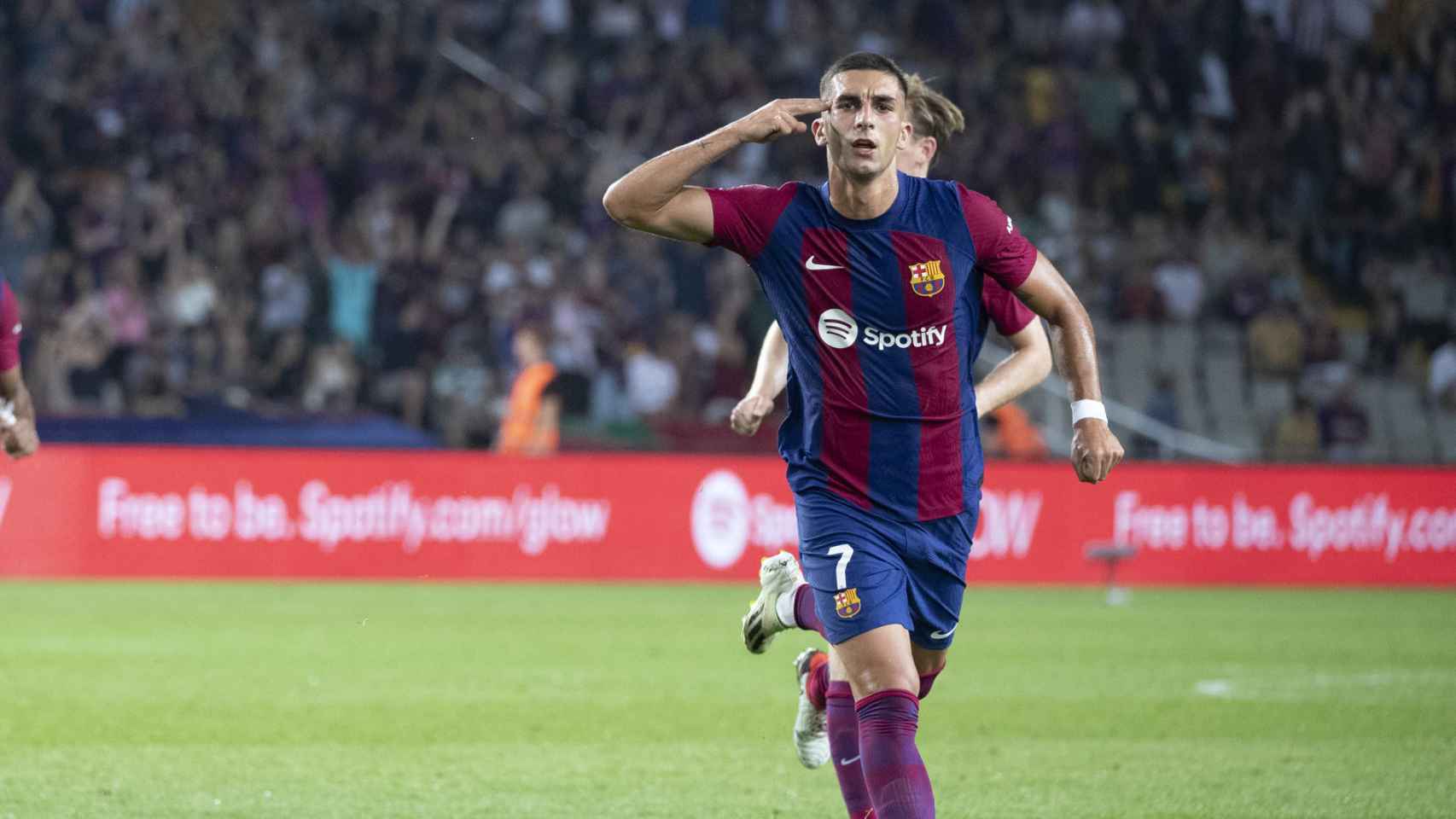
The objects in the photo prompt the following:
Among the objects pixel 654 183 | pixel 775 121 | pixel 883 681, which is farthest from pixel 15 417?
pixel 883 681

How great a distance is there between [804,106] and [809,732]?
8.61ft

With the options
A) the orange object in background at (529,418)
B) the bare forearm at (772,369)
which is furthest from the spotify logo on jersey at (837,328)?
the orange object in background at (529,418)

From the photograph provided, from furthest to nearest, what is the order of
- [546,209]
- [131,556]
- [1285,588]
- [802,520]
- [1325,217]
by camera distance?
[1325,217] < [546,209] < [1285,588] < [131,556] < [802,520]

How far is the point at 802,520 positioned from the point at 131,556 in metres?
12.3

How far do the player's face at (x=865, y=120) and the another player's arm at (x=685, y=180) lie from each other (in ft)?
0.19

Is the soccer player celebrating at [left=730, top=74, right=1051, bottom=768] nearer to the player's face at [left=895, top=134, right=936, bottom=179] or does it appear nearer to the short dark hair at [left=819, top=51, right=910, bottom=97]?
the player's face at [left=895, top=134, right=936, bottom=179]


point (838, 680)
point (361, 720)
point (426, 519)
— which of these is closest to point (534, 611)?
point (426, 519)

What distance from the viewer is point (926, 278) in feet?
17.4

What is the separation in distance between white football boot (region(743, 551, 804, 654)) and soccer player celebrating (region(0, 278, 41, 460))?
2.78m

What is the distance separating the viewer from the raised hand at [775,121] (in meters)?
5.03

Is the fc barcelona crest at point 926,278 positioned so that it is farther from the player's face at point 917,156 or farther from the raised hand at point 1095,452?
the player's face at point 917,156

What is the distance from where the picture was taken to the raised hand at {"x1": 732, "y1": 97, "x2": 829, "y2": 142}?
198 inches

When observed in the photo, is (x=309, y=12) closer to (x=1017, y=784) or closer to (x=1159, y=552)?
(x=1159, y=552)

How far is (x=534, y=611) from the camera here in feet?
49.0
